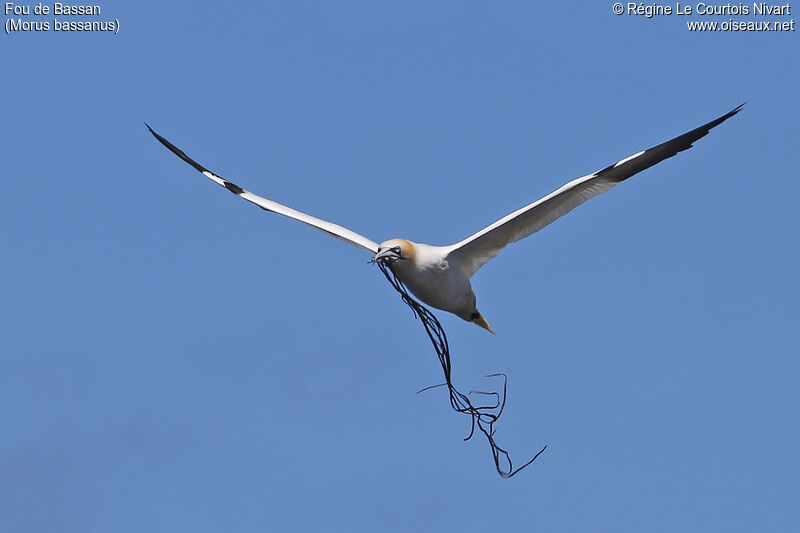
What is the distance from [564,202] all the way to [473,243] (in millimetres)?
Answer: 1331

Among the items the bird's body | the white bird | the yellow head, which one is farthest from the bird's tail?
the yellow head

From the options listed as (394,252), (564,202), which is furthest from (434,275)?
(564,202)

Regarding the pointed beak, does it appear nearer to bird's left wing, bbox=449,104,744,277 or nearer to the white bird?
the white bird

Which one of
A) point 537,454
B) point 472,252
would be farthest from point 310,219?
point 537,454

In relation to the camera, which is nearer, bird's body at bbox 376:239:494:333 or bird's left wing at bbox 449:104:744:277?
bird's body at bbox 376:239:494:333

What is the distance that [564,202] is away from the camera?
48.6 feet

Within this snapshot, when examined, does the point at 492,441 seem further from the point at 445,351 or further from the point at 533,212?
the point at 533,212

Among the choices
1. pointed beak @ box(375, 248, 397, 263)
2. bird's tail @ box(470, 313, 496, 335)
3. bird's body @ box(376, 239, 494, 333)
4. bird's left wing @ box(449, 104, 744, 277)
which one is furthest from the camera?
bird's tail @ box(470, 313, 496, 335)

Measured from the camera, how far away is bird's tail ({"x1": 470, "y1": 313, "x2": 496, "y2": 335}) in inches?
603

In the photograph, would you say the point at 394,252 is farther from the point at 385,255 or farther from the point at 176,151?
the point at 176,151

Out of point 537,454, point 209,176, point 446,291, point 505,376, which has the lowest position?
point 537,454

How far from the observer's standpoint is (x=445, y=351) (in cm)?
1245

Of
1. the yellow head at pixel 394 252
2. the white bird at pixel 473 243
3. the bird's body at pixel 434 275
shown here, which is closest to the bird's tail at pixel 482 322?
the white bird at pixel 473 243

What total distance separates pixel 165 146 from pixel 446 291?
6492 mm
